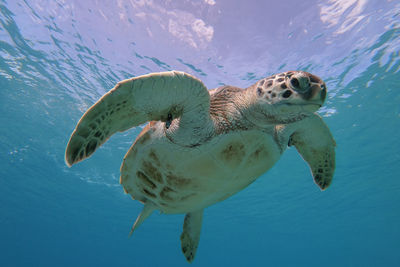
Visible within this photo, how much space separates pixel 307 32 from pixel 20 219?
4647cm

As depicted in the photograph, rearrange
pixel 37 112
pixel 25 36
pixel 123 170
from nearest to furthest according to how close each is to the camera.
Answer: pixel 123 170, pixel 25 36, pixel 37 112

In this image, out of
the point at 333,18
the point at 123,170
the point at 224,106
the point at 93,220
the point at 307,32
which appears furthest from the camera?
the point at 93,220

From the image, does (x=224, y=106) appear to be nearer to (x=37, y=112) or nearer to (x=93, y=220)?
(x=37, y=112)

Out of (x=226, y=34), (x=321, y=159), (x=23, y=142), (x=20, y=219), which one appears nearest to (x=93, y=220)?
(x=20, y=219)

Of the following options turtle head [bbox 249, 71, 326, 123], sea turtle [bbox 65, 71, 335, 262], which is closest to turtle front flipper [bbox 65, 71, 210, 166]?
sea turtle [bbox 65, 71, 335, 262]

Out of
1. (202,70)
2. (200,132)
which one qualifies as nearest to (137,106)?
(200,132)

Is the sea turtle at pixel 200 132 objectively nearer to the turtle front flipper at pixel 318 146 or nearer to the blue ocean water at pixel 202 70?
the turtle front flipper at pixel 318 146

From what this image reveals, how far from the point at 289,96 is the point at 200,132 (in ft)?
2.91

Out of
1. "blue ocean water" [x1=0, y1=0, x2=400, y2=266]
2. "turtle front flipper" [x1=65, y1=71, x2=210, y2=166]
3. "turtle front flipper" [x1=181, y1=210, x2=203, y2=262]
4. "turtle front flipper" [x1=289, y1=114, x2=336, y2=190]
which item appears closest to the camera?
"turtle front flipper" [x1=65, y1=71, x2=210, y2=166]

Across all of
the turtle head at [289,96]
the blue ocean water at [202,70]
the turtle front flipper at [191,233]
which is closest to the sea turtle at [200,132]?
the turtle head at [289,96]

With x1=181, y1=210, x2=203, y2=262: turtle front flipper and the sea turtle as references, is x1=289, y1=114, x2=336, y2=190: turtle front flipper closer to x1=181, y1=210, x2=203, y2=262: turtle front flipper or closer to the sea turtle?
the sea turtle

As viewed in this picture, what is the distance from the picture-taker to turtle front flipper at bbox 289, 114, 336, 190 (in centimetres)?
277

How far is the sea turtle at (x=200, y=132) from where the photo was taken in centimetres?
176

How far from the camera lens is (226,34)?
736 centimetres
